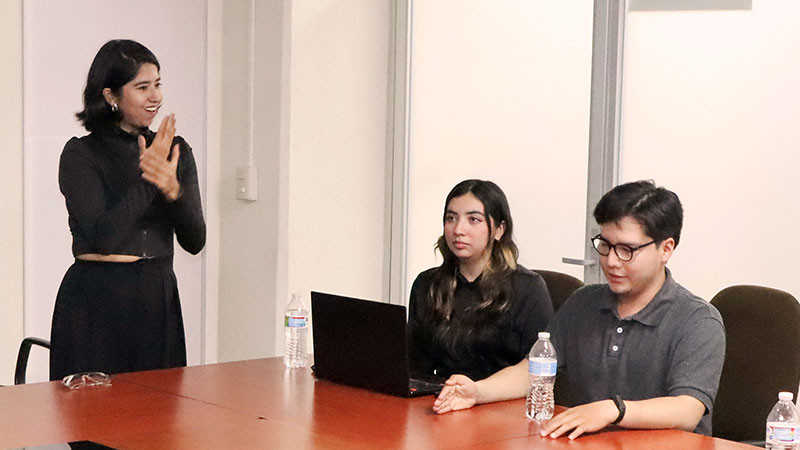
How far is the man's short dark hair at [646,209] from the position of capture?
114 inches

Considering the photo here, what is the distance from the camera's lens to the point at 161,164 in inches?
163

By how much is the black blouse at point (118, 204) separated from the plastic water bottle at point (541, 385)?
5.63ft

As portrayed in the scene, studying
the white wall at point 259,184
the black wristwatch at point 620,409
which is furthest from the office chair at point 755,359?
the white wall at point 259,184

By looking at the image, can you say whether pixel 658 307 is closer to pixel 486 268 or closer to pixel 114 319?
pixel 486 268

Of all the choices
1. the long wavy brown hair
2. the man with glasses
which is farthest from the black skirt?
the man with glasses

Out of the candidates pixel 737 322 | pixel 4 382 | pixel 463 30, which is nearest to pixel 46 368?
pixel 4 382

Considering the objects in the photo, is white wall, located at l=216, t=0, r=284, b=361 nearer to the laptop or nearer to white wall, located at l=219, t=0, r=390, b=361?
white wall, located at l=219, t=0, r=390, b=361

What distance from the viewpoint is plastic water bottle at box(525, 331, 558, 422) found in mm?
2809

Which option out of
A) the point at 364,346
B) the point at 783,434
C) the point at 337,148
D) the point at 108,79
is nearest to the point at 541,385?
the point at 364,346

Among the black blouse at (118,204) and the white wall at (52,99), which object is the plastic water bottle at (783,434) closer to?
the black blouse at (118,204)

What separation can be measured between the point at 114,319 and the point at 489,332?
1433 millimetres

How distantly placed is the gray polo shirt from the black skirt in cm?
159

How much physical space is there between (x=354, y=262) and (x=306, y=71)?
986 millimetres

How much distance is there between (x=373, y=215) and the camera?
540cm
